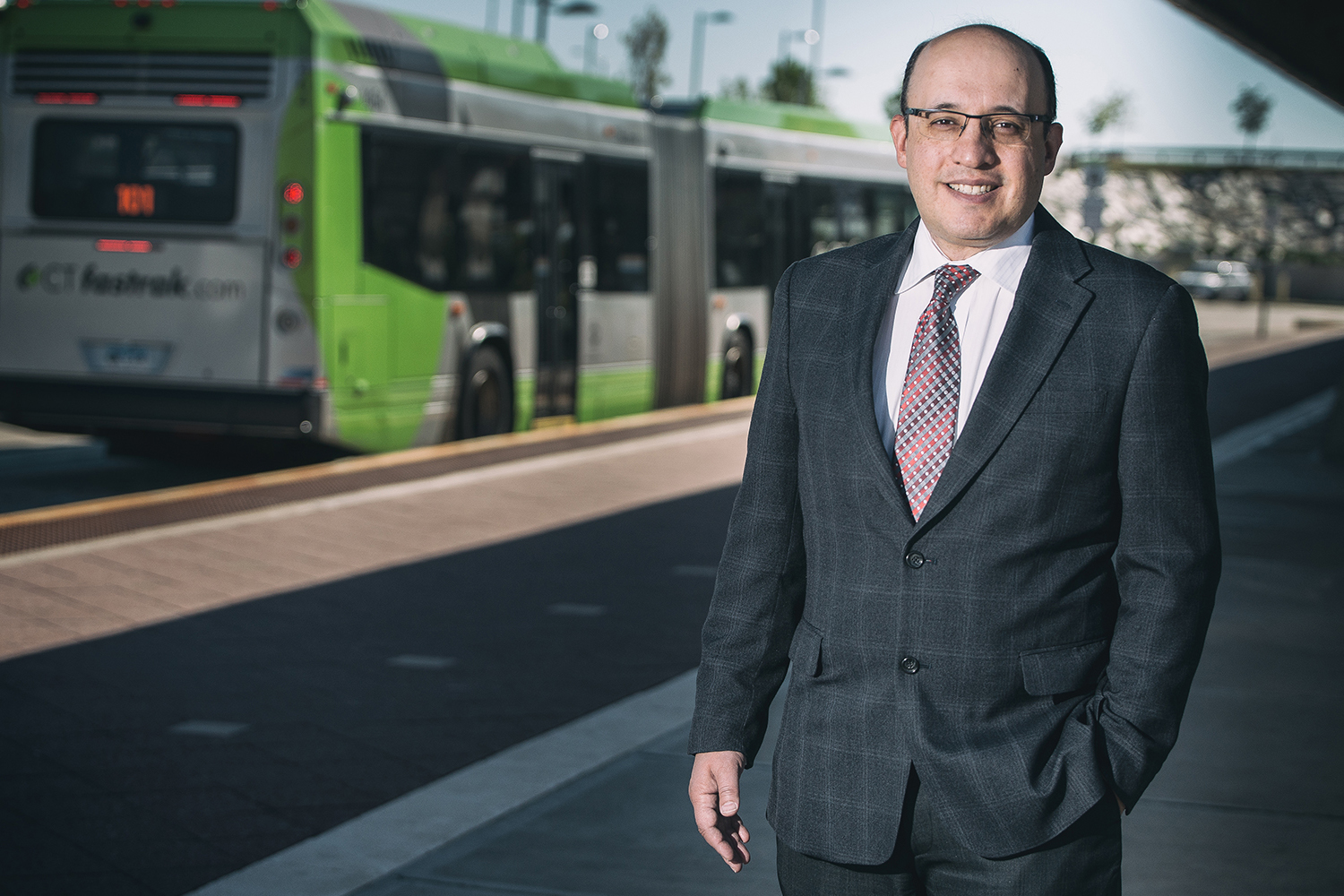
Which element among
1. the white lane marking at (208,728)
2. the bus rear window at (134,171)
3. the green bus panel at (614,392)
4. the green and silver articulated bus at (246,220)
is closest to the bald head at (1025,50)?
the white lane marking at (208,728)

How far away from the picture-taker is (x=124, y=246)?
1126cm

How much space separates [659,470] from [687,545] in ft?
10.1

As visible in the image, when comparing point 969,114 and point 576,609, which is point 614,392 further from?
point 969,114

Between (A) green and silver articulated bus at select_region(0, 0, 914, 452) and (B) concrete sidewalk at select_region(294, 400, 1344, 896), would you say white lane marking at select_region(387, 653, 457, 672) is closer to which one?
(B) concrete sidewalk at select_region(294, 400, 1344, 896)

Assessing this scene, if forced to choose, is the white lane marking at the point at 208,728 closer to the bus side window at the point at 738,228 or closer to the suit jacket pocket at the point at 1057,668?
the suit jacket pocket at the point at 1057,668

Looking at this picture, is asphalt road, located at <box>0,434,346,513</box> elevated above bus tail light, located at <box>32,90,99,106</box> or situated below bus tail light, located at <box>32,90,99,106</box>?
below

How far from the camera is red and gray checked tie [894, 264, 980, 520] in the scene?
85.7 inches

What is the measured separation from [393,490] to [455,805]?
650 centimetres

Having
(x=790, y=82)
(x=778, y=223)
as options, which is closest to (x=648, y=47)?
(x=790, y=82)

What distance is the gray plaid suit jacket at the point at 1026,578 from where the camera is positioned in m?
2.11

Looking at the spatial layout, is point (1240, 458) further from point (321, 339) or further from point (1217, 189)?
point (1217, 189)

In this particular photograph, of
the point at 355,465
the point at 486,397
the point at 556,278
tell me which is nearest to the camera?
the point at 355,465

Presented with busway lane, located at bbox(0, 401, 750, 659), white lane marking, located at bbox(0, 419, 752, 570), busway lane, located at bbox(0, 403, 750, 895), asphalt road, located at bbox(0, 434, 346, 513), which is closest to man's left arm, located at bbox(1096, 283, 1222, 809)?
busway lane, located at bbox(0, 403, 750, 895)

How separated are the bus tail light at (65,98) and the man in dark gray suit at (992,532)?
10189 mm
